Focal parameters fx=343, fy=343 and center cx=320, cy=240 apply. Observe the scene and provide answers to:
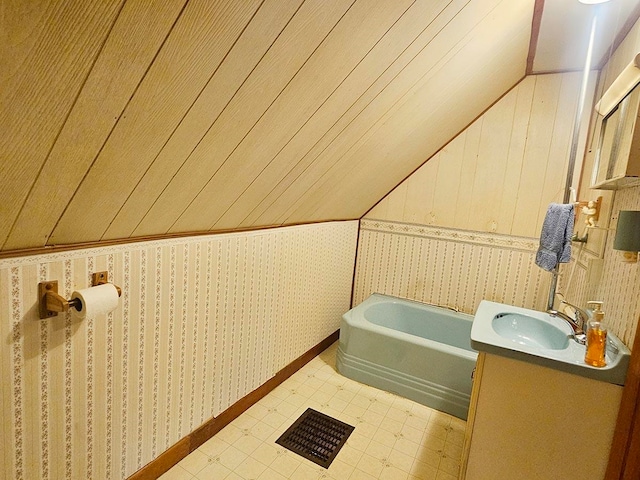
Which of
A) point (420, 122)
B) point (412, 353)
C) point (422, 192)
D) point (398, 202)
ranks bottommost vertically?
point (412, 353)

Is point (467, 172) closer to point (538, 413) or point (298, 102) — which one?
point (538, 413)

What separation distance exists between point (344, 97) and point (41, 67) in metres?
0.96

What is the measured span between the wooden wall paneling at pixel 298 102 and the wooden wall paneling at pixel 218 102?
0.09 m

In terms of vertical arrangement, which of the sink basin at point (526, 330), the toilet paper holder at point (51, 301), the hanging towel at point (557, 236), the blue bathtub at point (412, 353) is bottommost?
the blue bathtub at point (412, 353)

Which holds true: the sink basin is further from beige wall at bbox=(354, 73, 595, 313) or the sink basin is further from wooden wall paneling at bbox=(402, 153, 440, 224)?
wooden wall paneling at bbox=(402, 153, 440, 224)

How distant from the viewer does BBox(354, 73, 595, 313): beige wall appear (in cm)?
248

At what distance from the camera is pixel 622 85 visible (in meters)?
1.28

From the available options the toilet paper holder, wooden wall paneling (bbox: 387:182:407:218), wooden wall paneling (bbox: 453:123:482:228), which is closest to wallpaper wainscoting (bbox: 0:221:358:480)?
the toilet paper holder

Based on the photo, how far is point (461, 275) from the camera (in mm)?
2850

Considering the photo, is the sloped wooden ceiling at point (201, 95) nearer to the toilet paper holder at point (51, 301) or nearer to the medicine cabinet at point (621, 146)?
the toilet paper holder at point (51, 301)

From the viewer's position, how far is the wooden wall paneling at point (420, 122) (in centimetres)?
164

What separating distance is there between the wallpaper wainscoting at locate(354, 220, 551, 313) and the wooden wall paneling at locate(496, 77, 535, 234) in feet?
0.53

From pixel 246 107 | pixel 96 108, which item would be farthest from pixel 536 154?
pixel 96 108

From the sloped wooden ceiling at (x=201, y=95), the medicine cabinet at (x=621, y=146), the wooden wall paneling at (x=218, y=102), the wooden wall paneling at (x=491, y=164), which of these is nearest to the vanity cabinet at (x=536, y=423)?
the medicine cabinet at (x=621, y=146)
